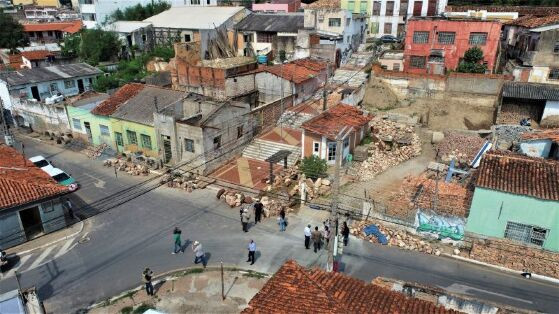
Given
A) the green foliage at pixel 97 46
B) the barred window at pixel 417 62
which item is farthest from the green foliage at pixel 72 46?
the barred window at pixel 417 62

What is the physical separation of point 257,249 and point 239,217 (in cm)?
344

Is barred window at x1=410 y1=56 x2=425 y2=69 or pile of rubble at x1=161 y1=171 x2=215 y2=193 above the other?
barred window at x1=410 y1=56 x2=425 y2=69

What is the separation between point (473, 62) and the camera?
123 ft

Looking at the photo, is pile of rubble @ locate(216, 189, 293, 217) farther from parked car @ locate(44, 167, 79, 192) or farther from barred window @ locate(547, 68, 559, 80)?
barred window @ locate(547, 68, 559, 80)

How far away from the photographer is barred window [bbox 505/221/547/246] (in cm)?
1903

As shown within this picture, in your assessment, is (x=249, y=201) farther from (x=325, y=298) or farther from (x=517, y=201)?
(x=517, y=201)

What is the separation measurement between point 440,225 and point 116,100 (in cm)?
2744

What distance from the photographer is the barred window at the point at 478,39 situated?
3756 cm

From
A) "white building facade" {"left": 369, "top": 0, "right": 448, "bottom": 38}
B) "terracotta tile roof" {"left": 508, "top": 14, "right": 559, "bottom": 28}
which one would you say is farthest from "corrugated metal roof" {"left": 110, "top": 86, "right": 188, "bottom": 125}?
"white building facade" {"left": 369, "top": 0, "right": 448, "bottom": 38}

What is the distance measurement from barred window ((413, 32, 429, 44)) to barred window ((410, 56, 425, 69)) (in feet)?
5.19

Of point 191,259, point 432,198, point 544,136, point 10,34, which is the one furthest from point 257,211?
point 10,34

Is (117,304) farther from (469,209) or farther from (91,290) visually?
(469,209)

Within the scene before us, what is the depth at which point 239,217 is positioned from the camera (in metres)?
23.6

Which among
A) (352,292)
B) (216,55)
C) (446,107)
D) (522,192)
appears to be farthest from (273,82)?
(352,292)
